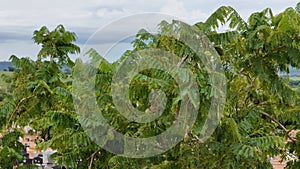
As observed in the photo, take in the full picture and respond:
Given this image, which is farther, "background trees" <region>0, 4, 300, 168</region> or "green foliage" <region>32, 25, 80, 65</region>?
"green foliage" <region>32, 25, 80, 65</region>

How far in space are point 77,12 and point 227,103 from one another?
1.82 meters

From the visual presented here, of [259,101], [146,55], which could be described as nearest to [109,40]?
[146,55]

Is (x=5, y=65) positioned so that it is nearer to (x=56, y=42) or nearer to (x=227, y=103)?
(x=56, y=42)

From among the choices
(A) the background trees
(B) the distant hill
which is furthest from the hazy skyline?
(A) the background trees

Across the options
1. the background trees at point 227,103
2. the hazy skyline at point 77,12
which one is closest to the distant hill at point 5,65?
the hazy skyline at point 77,12

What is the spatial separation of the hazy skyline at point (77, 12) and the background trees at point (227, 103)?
0.35 meters

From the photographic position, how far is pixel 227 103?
2.19m

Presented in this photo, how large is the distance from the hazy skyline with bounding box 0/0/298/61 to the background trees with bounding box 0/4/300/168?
350 millimetres

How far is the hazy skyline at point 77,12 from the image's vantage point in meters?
2.81

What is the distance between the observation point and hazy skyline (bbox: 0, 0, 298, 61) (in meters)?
2.81

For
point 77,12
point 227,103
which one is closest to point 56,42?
point 77,12

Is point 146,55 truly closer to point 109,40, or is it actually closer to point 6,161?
point 109,40

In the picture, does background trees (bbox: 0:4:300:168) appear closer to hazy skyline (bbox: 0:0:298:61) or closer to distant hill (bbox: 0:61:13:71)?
hazy skyline (bbox: 0:0:298:61)

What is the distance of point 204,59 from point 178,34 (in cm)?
19
